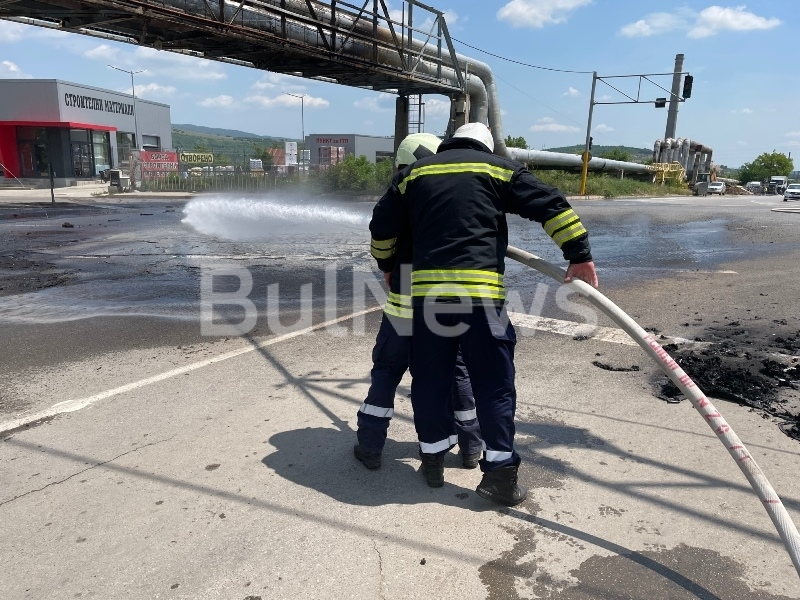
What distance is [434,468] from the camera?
311 centimetres

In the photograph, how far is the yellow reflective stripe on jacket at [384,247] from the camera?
3.23 meters

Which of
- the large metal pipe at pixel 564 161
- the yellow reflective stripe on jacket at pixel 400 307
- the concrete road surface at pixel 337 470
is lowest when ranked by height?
the concrete road surface at pixel 337 470

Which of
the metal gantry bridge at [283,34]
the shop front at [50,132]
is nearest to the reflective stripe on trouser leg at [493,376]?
the metal gantry bridge at [283,34]

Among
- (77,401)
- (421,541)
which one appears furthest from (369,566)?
(77,401)

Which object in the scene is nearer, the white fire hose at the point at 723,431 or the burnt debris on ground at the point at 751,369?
the white fire hose at the point at 723,431

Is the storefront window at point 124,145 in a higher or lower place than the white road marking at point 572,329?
higher

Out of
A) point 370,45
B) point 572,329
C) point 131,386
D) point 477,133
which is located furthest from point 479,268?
point 370,45

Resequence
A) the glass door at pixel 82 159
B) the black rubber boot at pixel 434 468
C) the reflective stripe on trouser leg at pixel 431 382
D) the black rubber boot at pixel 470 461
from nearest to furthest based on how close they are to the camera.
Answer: the reflective stripe on trouser leg at pixel 431 382
the black rubber boot at pixel 434 468
the black rubber boot at pixel 470 461
the glass door at pixel 82 159

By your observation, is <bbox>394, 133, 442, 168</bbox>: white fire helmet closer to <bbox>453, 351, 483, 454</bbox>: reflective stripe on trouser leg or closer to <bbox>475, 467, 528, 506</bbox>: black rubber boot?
<bbox>453, 351, 483, 454</bbox>: reflective stripe on trouser leg

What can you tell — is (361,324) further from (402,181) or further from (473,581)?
(473,581)

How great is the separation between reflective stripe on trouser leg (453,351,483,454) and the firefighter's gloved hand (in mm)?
806

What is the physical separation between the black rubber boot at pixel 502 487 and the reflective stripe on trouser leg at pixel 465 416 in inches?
Answer: 16.2

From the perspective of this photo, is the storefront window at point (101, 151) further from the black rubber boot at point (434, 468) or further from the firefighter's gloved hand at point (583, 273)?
the firefighter's gloved hand at point (583, 273)

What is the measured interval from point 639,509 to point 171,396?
3.17 meters
